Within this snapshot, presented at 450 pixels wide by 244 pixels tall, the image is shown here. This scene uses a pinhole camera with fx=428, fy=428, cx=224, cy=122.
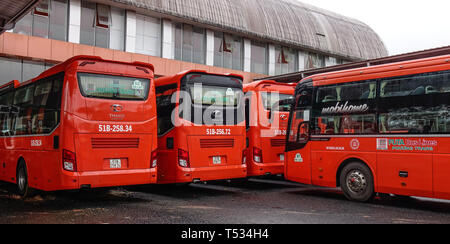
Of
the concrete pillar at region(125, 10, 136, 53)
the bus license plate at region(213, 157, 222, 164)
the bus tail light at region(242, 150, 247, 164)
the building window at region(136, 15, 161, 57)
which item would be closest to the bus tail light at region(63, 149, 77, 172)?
the bus license plate at region(213, 157, 222, 164)

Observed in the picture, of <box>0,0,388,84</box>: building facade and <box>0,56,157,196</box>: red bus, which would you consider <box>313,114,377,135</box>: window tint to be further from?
<box>0,0,388,84</box>: building facade

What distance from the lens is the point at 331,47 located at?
3703cm

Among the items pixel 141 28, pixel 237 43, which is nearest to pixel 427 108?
pixel 141 28

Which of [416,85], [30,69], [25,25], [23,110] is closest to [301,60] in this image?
[30,69]

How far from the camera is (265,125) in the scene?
13227mm

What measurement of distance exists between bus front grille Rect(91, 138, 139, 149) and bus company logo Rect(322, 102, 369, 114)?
4.81 metres

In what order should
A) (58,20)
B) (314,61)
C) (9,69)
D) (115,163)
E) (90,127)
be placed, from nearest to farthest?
(90,127), (115,163), (9,69), (58,20), (314,61)

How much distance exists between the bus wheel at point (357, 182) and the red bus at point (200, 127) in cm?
288

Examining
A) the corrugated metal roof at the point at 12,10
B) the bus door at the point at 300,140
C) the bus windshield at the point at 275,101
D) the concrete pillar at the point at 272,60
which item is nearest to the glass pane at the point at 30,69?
the corrugated metal roof at the point at 12,10

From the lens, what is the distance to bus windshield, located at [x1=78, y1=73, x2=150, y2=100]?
940 centimetres

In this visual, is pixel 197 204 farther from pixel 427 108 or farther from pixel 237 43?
pixel 237 43

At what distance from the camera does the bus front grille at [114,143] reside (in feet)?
30.9

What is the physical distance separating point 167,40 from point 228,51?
505cm

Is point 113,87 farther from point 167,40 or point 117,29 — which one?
point 167,40
